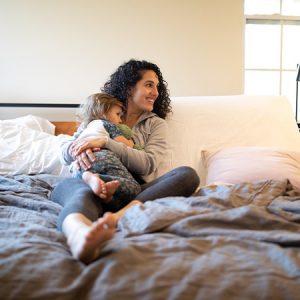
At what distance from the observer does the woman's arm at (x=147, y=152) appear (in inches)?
50.6

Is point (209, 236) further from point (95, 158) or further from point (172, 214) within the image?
point (95, 158)

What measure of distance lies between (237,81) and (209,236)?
2.14 metres

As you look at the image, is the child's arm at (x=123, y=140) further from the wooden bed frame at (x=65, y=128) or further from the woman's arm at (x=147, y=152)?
the wooden bed frame at (x=65, y=128)

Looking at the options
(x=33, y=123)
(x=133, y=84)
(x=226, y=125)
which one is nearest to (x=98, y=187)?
(x=133, y=84)

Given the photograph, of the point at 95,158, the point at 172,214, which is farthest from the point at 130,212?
the point at 95,158

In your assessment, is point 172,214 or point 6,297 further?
point 172,214

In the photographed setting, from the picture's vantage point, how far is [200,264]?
0.58m

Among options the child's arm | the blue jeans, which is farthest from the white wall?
the blue jeans

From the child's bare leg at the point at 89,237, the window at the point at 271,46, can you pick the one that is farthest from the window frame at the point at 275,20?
the child's bare leg at the point at 89,237

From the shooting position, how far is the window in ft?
9.43

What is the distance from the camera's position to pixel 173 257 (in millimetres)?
604

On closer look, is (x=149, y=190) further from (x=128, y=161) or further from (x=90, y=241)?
(x=90, y=241)

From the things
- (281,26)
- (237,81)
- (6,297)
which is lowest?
(6,297)

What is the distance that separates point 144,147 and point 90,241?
3.02 feet
